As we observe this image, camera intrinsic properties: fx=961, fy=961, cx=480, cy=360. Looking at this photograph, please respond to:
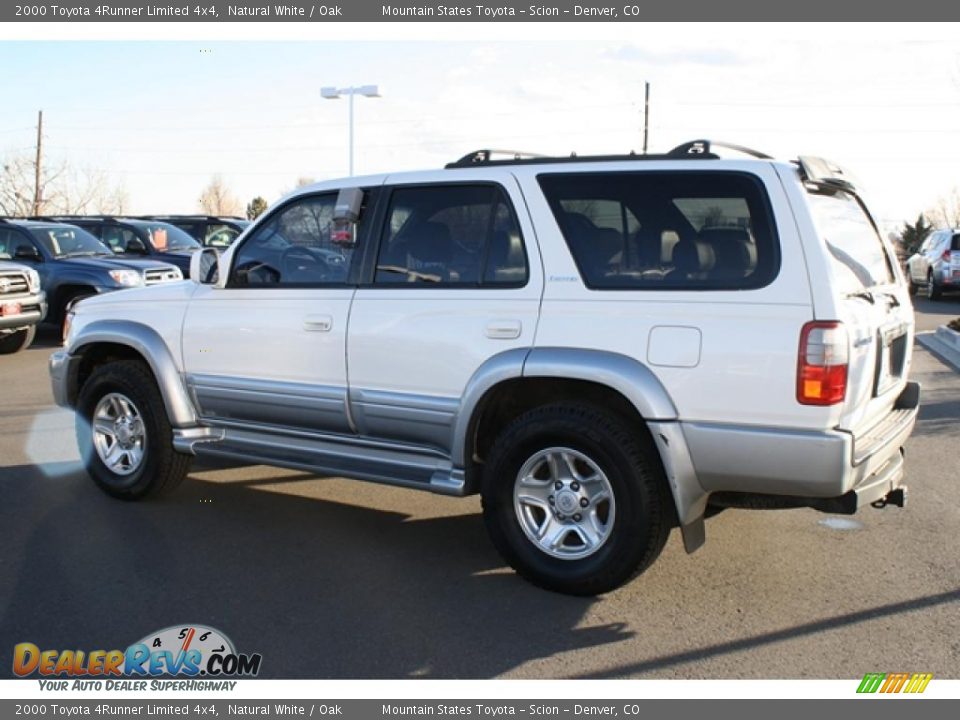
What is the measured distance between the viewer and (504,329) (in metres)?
4.70

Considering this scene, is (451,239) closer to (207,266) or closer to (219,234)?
(207,266)

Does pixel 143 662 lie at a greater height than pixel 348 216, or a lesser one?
lesser

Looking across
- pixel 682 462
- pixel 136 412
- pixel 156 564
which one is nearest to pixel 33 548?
pixel 156 564

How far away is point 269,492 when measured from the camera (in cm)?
644

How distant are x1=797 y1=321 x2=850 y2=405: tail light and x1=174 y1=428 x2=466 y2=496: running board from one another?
5.73 ft

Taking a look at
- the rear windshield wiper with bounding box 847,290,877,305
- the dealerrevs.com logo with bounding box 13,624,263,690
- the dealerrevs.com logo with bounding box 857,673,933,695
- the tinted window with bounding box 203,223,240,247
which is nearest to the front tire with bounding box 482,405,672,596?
the dealerrevs.com logo with bounding box 857,673,933,695

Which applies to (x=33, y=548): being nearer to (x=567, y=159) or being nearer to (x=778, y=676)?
(x=567, y=159)

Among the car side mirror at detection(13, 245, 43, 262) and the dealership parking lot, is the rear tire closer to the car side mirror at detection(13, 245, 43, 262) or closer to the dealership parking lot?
the car side mirror at detection(13, 245, 43, 262)

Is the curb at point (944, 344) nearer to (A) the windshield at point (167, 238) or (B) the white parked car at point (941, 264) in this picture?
(B) the white parked car at point (941, 264)

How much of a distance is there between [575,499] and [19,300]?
10374 millimetres

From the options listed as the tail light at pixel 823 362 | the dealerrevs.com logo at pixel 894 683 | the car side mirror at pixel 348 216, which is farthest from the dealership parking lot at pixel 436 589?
the car side mirror at pixel 348 216

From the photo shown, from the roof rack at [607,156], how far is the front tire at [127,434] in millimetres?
2444

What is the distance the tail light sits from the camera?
398cm

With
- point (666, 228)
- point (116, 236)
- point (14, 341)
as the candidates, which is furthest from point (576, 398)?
point (116, 236)
